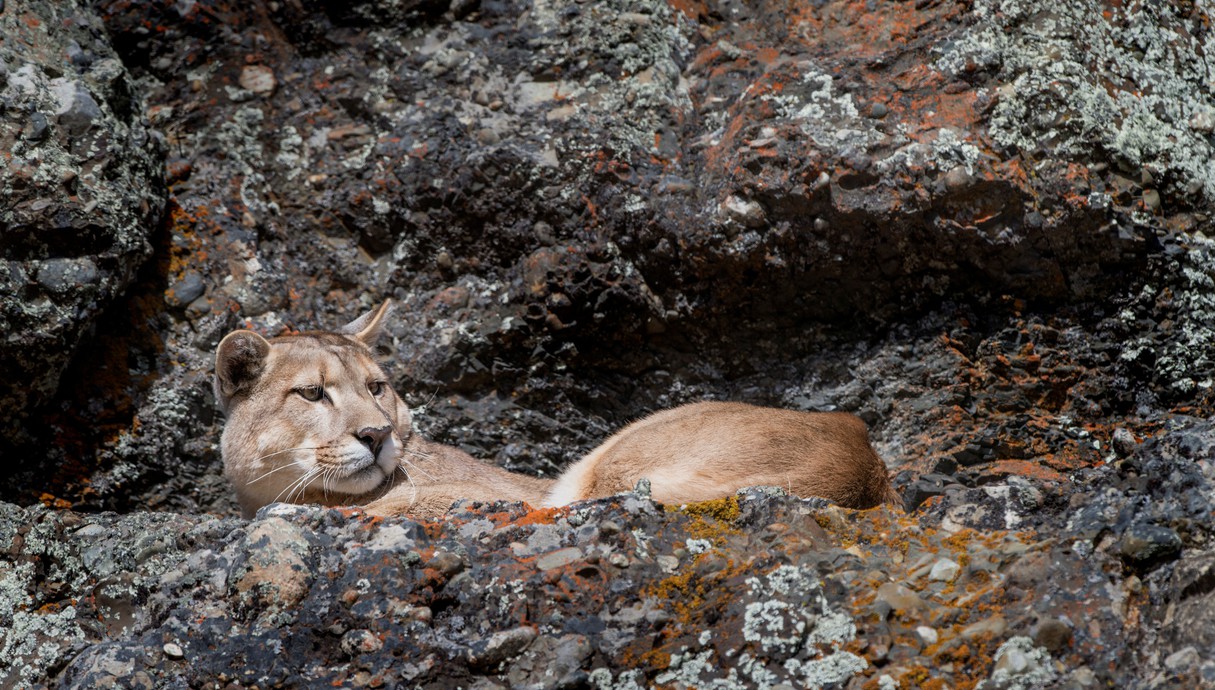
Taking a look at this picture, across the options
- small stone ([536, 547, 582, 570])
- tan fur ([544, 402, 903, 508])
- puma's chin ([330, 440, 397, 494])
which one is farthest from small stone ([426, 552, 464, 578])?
puma's chin ([330, 440, 397, 494])

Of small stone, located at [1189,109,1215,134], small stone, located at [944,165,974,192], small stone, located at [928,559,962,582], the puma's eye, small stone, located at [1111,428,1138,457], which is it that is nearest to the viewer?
small stone, located at [928,559,962,582]

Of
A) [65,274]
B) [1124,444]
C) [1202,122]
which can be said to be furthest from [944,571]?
[65,274]

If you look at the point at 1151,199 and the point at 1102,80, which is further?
the point at 1102,80

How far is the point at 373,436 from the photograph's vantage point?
489 centimetres

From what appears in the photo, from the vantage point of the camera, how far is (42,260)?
477 centimetres

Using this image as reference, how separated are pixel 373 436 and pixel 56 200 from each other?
1769mm

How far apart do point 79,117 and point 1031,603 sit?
4.55 meters

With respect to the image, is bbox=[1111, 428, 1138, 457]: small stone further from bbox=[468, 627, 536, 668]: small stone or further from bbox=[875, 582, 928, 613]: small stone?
bbox=[468, 627, 536, 668]: small stone

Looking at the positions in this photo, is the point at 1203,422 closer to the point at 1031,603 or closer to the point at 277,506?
Answer: the point at 1031,603

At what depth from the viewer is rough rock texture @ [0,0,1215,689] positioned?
3.18 meters

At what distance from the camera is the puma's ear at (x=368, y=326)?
5.48 m

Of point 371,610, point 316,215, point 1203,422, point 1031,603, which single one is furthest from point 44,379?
point 1203,422

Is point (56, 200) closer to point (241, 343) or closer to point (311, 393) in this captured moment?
point (241, 343)

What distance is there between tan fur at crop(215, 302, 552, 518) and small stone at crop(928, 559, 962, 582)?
86.2 inches
